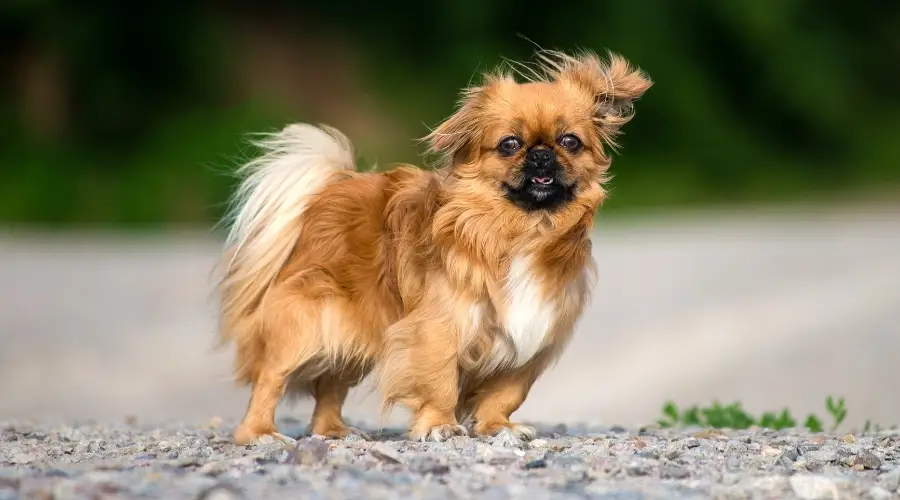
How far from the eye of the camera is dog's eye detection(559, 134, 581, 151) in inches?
202

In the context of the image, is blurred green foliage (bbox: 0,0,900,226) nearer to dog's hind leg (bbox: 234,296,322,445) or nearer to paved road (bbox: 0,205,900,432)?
paved road (bbox: 0,205,900,432)

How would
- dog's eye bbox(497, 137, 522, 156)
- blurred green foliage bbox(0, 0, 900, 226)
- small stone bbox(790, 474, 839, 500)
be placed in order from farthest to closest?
1. blurred green foliage bbox(0, 0, 900, 226)
2. dog's eye bbox(497, 137, 522, 156)
3. small stone bbox(790, 474, 839, 500)

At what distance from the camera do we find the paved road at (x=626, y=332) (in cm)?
855

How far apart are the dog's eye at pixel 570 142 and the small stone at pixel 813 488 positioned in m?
1.72

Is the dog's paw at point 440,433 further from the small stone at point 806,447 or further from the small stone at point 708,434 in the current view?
the small stone at point 806,447

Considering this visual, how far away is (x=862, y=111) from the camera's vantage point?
64.1 feet

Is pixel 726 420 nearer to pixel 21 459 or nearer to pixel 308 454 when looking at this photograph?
pixel 308 454

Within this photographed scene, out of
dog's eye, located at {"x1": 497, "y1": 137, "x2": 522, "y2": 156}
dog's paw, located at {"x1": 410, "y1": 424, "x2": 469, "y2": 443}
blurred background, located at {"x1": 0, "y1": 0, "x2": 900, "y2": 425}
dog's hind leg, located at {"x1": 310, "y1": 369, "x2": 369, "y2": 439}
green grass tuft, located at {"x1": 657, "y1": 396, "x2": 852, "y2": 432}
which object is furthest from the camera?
blurred background, located at {"x1": 0, "y1": 0, "x2": 900, "y2": 425}

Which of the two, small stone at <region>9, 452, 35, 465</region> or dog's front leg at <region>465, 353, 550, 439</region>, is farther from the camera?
dog's front leg at <region>465, 353, 550, 439</region>

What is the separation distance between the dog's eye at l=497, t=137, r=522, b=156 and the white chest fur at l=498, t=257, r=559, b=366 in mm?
429

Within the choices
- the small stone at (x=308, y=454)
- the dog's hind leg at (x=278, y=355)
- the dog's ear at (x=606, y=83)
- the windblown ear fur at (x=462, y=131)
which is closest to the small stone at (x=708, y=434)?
the dog's ear at (x=606, y=83)

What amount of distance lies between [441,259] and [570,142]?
68cm

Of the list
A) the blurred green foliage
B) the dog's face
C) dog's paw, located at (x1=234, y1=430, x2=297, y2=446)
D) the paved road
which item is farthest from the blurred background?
dog's paw, located at (x1=234, y1=430, x2=297, y2=446)

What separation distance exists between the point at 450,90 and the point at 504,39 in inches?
40.8
